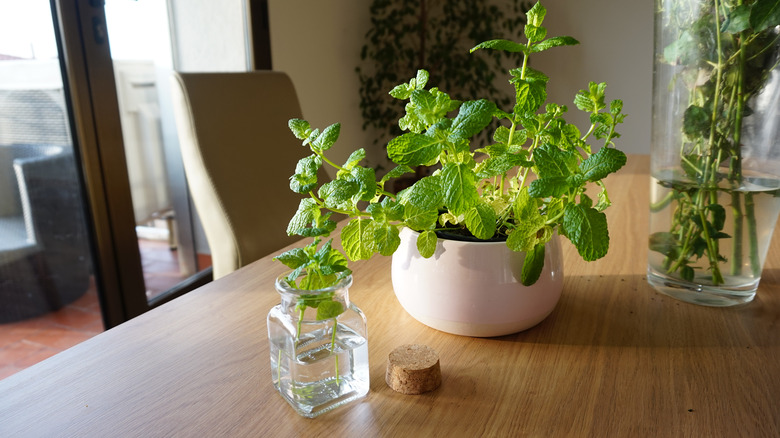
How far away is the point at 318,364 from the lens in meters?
0.49

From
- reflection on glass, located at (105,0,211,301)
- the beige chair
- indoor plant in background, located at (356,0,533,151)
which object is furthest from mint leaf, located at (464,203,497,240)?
indoor plant in background, located at (356,0,533,151)

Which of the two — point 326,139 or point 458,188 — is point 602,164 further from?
point 326,139

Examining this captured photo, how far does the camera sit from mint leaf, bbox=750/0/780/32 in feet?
1.80

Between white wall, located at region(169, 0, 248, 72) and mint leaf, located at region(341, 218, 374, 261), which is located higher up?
white wall, located at region(169, 0, 248, 72)

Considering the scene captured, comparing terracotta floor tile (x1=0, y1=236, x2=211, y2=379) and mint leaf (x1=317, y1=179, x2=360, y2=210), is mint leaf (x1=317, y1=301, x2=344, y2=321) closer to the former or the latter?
mint leaf (x1=317, y1=179, x2=360, y2=210)

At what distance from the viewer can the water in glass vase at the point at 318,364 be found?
488mm

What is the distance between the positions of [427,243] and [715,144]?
0.34m

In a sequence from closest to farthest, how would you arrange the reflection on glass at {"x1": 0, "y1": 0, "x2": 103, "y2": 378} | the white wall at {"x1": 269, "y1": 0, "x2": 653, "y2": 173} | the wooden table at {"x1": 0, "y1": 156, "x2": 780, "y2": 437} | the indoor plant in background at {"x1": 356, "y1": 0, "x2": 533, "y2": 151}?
the wooden table at {"x1": 0, "y1": 156, "x2": 780, "y2": 437}
the reflection on glass at {"x1": 0, "y1": 0, "x2": 103, "y2": 378}
the white wall at {"x1": 269, "y1": 0, "x2": 653, "y2": 173}
the indoor plant in background at {"x1": 356, "y1": 0, "x2": 533, "y2": 151}

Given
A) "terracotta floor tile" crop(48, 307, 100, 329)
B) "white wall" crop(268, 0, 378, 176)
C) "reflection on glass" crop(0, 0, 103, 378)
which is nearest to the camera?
"reflection on glass" crop(0, 0, 103, 378)

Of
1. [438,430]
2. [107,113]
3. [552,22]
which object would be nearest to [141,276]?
[107,113]

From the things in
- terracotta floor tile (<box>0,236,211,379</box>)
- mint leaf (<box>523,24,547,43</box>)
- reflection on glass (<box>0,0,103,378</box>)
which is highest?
mint leaf (<box>523,24,547,43</box>)

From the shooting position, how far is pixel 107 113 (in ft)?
5.83

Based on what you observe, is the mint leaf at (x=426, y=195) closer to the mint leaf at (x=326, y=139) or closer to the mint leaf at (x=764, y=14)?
the mint leaf at (x=326, y=139)

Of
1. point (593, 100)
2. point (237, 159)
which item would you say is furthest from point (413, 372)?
point (237, 159)
